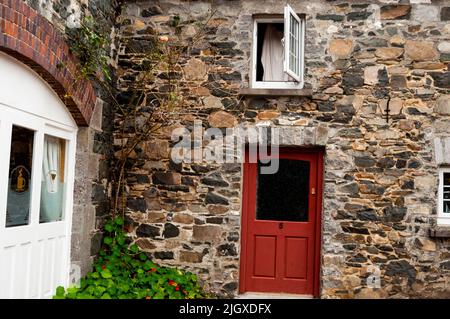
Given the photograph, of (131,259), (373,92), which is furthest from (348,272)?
(131,259)

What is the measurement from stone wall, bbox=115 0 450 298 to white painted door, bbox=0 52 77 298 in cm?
132

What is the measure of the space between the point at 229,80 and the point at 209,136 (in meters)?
0.80

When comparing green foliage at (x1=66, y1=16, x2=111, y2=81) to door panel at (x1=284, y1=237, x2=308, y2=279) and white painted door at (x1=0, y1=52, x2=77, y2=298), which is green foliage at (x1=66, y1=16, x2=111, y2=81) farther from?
door panel at (x1=284, y1=237, x2=308, y2=279)

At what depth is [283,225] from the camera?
711 cm

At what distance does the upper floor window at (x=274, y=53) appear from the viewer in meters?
6.91

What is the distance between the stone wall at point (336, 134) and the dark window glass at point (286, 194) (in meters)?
0.39

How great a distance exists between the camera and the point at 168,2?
7.22 metres

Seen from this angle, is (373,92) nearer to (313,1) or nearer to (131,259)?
(313,1)

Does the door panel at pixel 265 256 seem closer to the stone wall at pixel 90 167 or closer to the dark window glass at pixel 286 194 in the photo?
the dark window glass at pixel 286 194

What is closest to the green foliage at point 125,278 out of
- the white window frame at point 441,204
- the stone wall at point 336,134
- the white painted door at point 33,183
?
the stone wall at point 336,134
